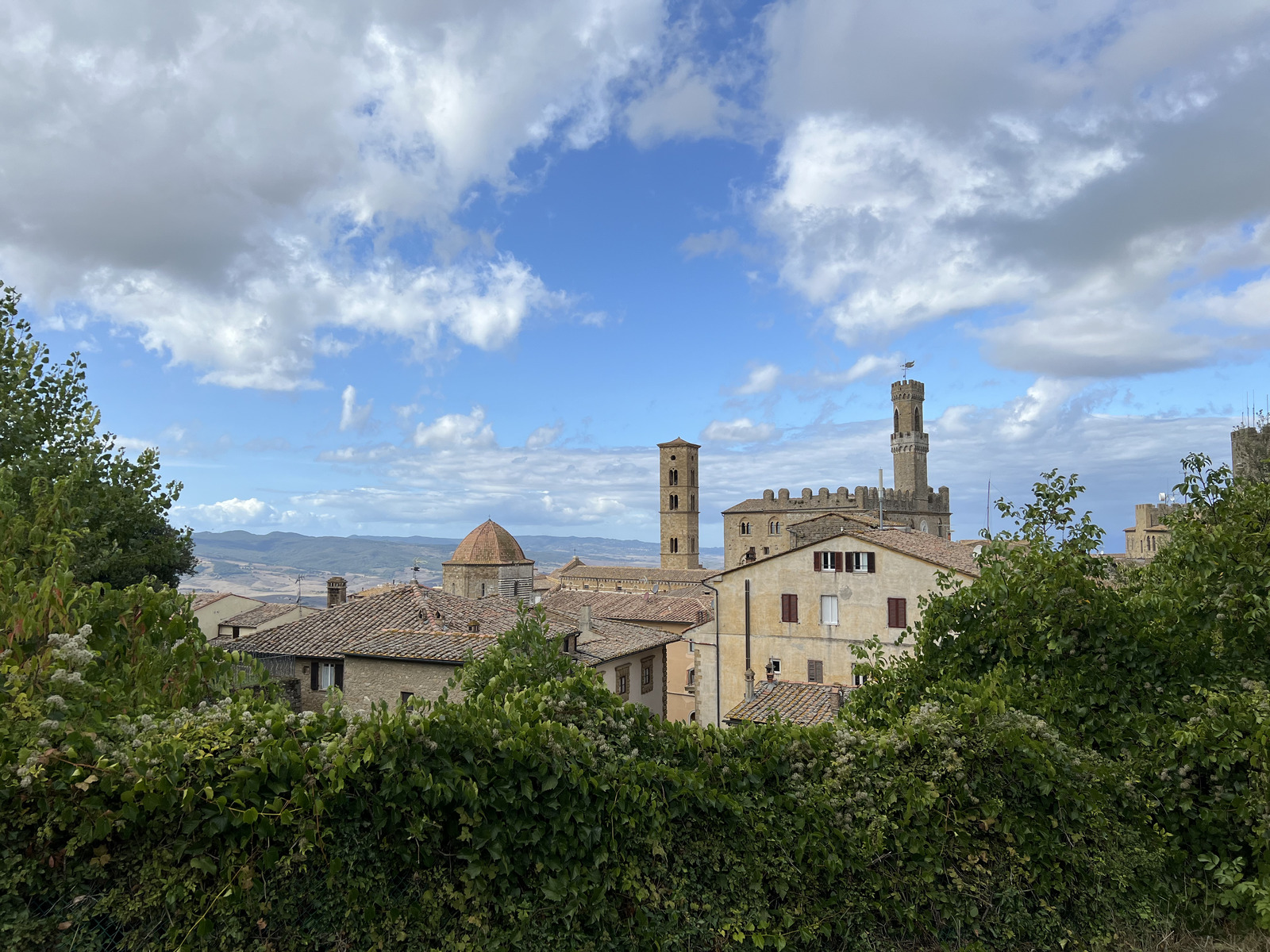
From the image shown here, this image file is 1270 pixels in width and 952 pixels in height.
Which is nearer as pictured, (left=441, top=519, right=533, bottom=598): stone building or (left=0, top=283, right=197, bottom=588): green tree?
(left=0, top=283, right=197, bottom=588): green tree

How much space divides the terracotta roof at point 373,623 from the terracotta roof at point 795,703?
9200 mm

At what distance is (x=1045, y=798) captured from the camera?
22.9ft

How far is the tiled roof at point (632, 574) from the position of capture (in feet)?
322

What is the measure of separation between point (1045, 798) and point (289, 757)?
6.36 meters

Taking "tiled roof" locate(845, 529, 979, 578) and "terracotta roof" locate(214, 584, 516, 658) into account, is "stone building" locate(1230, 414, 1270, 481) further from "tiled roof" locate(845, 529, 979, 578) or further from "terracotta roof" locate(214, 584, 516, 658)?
"terracotta roof" locate(214, 584, 516, 658)

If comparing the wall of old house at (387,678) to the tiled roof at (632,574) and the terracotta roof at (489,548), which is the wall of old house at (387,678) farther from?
the tiled roof at (632,574)

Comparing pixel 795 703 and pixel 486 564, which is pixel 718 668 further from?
pixel 486 564

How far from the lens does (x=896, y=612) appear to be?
31.3 metres

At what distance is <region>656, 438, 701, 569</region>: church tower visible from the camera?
11578 centimetres

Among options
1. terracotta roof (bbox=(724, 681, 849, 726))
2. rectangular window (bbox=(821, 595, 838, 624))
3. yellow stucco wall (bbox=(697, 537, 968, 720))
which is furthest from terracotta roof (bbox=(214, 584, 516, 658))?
rectangular window (bbox=(821, 595, 838, 624))

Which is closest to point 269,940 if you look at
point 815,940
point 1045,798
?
point 815,940

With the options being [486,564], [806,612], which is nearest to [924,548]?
[806,612]

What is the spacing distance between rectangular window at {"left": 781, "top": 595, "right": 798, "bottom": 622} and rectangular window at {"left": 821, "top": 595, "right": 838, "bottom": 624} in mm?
1091

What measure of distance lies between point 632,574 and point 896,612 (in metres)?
74.3
